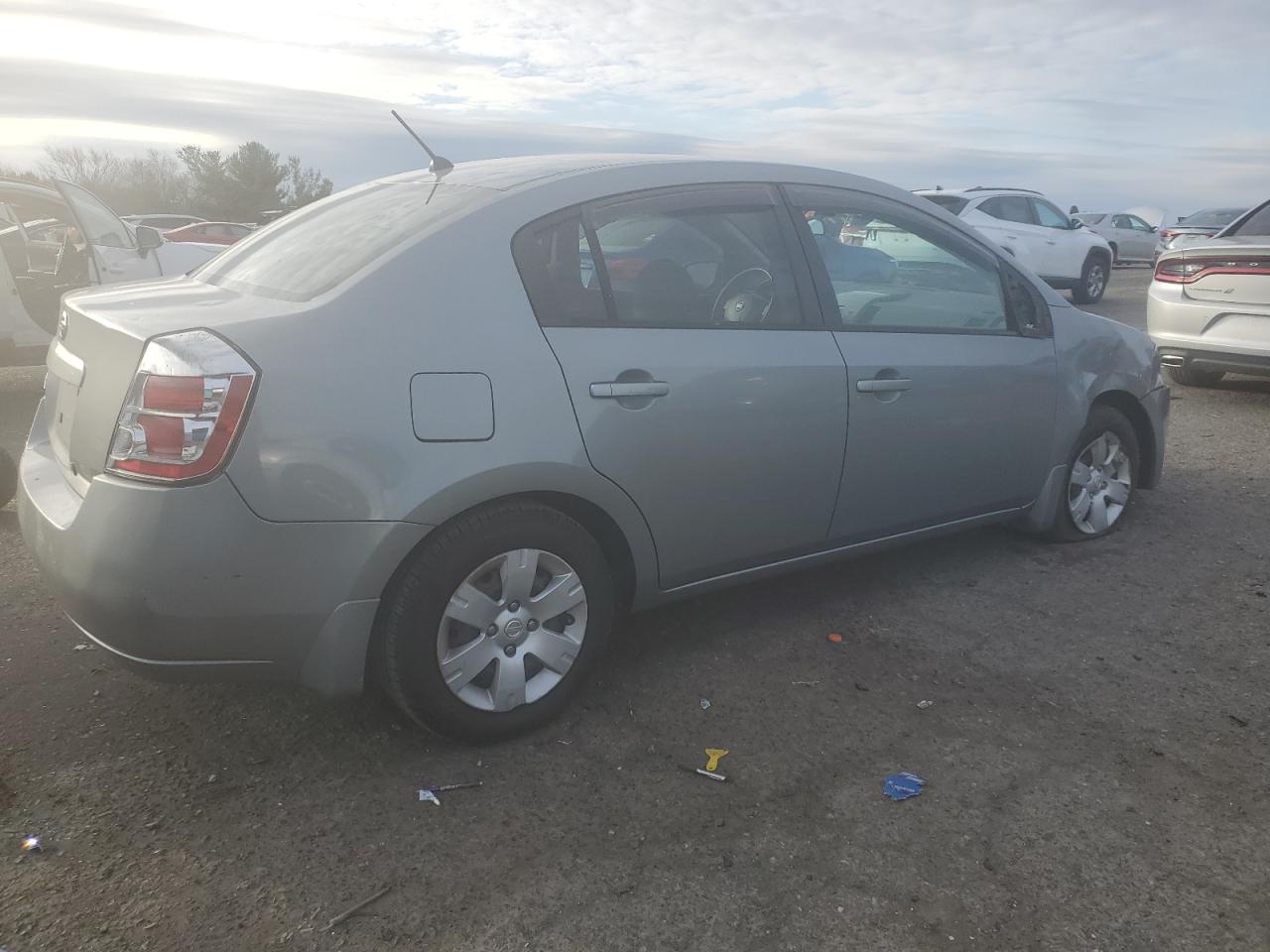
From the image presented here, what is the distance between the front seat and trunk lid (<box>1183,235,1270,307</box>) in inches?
225

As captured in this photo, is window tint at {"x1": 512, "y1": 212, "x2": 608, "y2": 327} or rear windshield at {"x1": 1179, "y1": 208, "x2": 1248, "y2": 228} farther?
rear windshield at {"x1": 1179, "y1": 208, "x2": 1248, "y2": 228}

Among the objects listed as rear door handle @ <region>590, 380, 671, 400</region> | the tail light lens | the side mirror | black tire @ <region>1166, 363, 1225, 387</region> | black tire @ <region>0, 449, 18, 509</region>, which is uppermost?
the tail light lens

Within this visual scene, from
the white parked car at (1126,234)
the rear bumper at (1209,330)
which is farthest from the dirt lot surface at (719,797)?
the white parked car at (1126,234)

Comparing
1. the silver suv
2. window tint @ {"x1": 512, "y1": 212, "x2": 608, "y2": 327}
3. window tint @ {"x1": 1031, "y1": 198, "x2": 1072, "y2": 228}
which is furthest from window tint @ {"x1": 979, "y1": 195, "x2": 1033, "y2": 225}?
window tint @ {"x1": 512, "y1": 212, "x2": 608, "y2": 327}

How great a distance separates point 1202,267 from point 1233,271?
0.27m

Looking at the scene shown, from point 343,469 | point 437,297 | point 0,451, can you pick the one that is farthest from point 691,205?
point 0,451

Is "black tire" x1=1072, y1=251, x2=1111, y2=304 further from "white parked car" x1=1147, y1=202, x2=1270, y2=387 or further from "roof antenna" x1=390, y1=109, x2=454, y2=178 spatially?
"roof antenna" x1=390, y1=109, x2=454, y2=178

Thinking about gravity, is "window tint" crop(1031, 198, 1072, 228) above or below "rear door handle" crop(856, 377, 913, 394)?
below

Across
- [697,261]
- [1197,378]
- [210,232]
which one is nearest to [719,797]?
[697,261]

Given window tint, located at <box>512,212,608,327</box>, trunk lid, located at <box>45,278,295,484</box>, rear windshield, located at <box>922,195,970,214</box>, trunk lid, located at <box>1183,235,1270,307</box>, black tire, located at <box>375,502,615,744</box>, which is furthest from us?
rear windshield, located at <box>922,195,970,214</box>

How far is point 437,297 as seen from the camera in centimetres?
293

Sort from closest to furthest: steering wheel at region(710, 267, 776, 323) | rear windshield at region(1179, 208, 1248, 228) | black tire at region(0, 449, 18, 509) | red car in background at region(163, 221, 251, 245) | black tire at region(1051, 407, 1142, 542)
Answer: steering wheel at region(710, 267, 776, 323) < black tire at region(1051, 407, 1142, 542) < black tire at region(0, 449, 18, 509) < red car in background at region(163, 221, 251, 245) < rear windshield at region(1179, 208, 1248, 228)

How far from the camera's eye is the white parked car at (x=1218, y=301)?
24.4 feet

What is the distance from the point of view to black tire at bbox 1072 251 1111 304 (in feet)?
56.5
